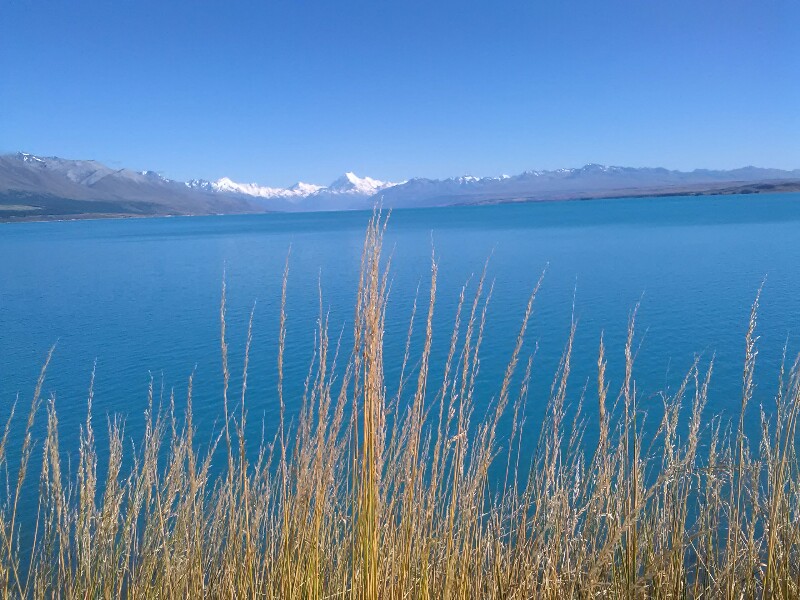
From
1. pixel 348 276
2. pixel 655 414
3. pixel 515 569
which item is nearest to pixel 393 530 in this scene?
pixel 515 569

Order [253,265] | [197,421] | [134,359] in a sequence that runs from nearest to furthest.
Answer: [197,421] < [134,359] < [253,265]

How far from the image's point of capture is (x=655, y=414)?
35.7 ft

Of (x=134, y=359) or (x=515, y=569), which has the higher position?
(x=515, y=569)

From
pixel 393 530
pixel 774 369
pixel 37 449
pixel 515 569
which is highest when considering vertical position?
pixel 393 530

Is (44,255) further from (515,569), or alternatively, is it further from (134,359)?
(515,569)

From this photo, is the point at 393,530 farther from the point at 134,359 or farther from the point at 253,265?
the point at 253,265

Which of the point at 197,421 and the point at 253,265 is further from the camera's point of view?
the point at 253,265

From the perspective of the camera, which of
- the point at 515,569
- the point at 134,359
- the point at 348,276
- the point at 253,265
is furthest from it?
the point at 253,265

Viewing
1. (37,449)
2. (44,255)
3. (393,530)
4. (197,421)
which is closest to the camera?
(393,530)

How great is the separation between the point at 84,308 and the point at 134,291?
4352mm

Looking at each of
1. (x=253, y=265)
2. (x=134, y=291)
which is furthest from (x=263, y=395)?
(x=253, y=265)

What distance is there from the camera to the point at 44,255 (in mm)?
46750

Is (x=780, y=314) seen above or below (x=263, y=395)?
above

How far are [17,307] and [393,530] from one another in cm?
2516
